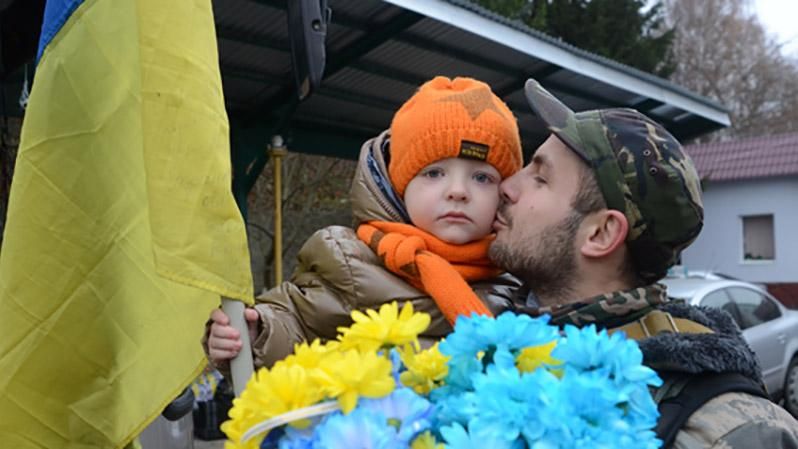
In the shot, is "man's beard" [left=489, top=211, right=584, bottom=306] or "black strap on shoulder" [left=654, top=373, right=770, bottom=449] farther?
"man's beard" [left=489, top=211, right=584, bottom=306]

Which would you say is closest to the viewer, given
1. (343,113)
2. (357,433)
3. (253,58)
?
(357,433)

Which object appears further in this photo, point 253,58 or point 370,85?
point 370,85

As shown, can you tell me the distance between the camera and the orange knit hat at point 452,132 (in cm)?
216

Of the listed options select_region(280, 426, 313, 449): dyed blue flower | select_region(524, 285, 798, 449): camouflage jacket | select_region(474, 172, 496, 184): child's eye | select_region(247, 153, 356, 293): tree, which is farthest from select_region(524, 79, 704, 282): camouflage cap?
select_region(247, 153, 356, 293): tree

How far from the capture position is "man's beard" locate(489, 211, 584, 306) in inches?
68.2

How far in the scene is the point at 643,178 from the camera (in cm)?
163

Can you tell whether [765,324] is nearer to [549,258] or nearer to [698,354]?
[549,258]

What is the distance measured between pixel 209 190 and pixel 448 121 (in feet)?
2.27

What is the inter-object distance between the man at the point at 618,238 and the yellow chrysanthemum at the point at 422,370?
492 mm

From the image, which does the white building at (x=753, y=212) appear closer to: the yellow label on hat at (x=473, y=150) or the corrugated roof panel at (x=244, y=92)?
the corrugated roof panel at (x=244, y=92)

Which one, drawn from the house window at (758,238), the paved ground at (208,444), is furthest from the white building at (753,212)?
the paved ground at (208,444)

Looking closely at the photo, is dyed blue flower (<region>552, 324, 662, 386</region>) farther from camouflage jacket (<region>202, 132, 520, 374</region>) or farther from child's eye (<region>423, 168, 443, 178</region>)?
child's eye (<region>423, 168, 443, 178</region>)

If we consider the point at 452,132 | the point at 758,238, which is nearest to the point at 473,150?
the point at 452,132

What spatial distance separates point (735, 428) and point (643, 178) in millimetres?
516
